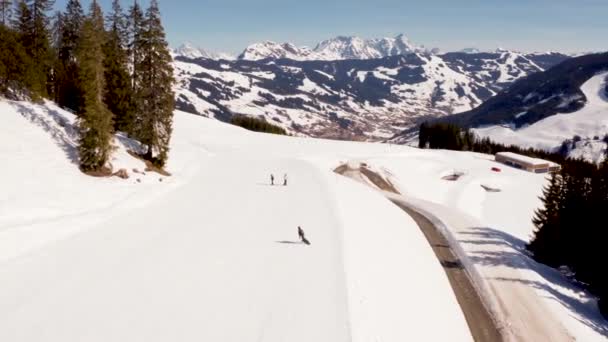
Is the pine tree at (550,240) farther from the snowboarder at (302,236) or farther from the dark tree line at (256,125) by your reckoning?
the dark tree line at (256,125)

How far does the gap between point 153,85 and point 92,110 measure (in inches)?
430

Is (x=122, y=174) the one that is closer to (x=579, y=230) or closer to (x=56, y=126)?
(x=56, y=126)

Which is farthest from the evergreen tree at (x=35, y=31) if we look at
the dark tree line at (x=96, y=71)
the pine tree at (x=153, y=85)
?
the pine tree at (x=153, y=85)

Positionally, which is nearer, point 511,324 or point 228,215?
point 511,324

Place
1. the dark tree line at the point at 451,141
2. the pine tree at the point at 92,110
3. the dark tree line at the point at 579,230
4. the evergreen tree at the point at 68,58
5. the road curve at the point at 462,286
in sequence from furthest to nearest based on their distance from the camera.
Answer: the dark tree line at the point at 451,141 → the evergreen tree at the point at 68,58 → the pine tree at the point at 92,110 → the dark tree line at the point at 579,230 → the road curve at the point at 462,286

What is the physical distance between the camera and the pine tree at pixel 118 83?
49.1 metres

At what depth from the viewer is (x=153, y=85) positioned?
4438cm

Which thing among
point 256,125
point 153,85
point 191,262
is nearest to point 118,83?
point 153,85

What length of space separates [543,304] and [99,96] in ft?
129

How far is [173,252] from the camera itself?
2505 cm

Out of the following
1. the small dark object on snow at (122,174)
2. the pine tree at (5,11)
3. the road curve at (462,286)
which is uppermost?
the pine tree at (5,11)

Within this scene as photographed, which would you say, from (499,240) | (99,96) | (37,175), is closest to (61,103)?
(99,96)

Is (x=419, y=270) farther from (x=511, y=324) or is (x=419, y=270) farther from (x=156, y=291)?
(x=156, y=291)

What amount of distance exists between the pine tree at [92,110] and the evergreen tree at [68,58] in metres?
18.1
